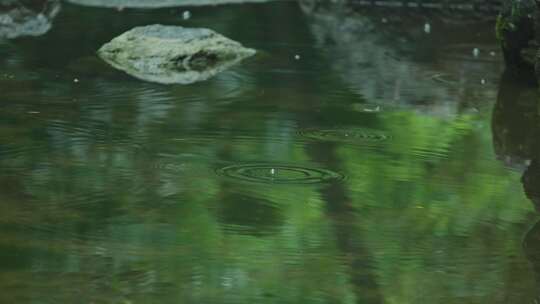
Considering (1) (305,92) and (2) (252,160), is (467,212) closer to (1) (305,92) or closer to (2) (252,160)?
(2) (252,160)

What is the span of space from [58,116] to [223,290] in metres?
3.23

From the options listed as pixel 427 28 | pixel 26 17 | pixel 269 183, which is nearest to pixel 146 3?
pixel 26 17

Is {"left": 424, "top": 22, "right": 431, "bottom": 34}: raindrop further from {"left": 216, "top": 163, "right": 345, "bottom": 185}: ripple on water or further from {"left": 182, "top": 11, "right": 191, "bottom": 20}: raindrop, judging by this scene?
{"left": 216, "top": 163, "right": 345, "bottom": 185}: ripple on water

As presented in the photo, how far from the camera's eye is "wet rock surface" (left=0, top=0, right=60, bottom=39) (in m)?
11.1

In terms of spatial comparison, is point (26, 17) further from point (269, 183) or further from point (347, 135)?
point (269, 183)

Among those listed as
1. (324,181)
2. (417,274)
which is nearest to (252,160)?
(324,181)

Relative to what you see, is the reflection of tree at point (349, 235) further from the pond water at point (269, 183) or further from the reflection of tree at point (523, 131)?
→ the reflection of tree at point (523, 131)

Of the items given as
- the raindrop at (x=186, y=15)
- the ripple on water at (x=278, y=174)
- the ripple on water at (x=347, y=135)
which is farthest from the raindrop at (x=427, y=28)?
the ripple on water at (x=278, y=174)

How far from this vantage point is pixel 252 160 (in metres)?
6.05

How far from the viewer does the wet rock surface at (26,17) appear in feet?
36.3

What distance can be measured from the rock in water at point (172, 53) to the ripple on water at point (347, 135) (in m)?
2.18

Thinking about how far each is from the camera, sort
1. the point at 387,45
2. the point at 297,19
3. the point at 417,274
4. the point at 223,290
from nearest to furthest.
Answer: the point at 223,290
the point at 417,274
the point at 387,45
the point at 297,19

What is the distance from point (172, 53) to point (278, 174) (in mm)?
3922

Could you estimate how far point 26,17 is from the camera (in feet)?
40.1
